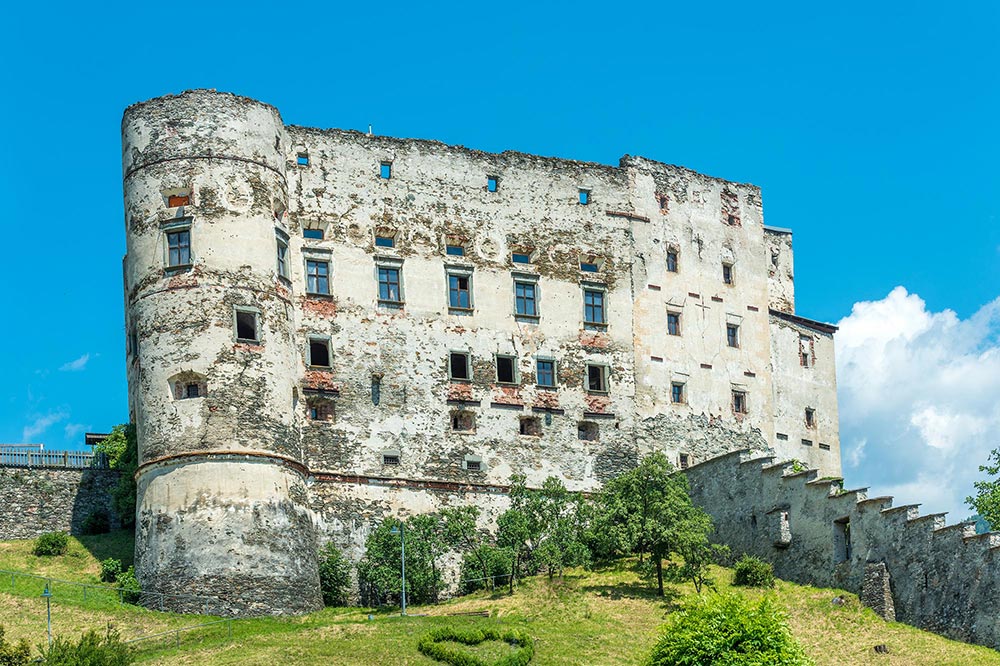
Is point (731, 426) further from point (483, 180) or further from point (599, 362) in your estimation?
point (483, 180)

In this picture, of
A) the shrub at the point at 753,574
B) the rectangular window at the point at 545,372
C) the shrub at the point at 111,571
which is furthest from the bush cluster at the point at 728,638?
the rectangular window at the point at 545,372

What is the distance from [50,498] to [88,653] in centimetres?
2228

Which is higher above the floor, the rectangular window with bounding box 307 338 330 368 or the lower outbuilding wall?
the rectangular window with bounding box 307 338 330 368

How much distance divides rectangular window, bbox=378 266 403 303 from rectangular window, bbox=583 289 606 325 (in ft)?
30.0

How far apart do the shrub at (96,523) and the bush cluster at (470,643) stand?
2047cm

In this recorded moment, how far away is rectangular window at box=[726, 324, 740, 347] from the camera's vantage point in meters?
81.3

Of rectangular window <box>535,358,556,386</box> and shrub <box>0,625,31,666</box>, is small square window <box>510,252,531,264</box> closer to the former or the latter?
rectangular window <box>535,358,556,386</box>

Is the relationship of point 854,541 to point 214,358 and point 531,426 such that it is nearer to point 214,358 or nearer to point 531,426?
point 531,426

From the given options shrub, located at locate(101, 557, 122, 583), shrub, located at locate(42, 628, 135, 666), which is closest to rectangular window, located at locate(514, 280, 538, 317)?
shrub, located at locate(101, 557, 122, 583)

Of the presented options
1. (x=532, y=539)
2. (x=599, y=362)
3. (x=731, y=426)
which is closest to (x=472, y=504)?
(x=532, y=539)

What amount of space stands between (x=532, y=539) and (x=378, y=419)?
8431 mm

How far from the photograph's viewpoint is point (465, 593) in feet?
224

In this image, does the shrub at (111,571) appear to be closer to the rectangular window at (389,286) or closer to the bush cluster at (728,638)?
the rectangular window at (389,286)

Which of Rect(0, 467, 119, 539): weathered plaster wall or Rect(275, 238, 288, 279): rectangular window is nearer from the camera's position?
Rect(275, 238, 288, 279): rectangular window
